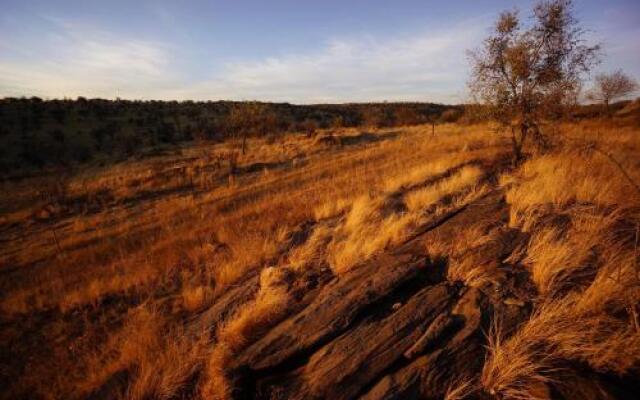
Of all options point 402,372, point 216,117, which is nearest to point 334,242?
point 402,372

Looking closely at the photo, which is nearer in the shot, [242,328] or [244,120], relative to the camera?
[242,328]

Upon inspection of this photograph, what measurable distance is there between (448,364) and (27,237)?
14.6 m

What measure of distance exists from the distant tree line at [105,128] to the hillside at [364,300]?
17603 mm

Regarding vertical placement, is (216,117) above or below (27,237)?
above

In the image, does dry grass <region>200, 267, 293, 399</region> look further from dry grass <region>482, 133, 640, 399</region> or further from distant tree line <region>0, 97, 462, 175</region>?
distant tree line <region>0, 97, 462, 175</region>

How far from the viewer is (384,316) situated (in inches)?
134

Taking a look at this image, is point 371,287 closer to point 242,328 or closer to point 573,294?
point 242,328

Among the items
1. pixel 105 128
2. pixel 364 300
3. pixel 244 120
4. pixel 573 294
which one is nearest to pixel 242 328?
pixel 364 300

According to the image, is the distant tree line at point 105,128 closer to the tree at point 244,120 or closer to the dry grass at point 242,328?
the tree at point 244,120

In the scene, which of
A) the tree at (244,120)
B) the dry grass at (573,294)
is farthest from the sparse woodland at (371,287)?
the tree at (244,120)

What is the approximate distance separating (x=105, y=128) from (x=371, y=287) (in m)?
38.8

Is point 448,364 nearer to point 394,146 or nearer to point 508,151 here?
point 508,151

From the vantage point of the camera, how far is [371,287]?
12.3 feet

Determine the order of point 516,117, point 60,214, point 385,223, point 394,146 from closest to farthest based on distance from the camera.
Result: point 385,223, point 516,117, point 60,214, point 394,146
